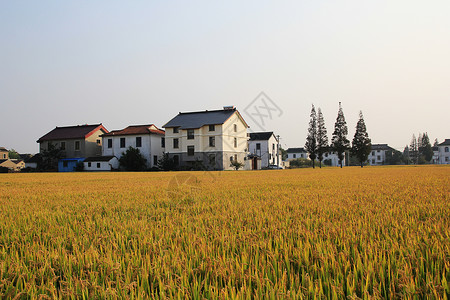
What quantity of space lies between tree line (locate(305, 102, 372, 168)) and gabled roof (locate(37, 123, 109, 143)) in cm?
3461

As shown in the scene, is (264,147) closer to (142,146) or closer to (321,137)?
(321,137)

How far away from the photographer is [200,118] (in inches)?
1930

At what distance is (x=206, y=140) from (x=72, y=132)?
→ 71.5ft

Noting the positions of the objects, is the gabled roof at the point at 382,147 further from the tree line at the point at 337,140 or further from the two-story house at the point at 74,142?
the two-story house at the point at 74,142

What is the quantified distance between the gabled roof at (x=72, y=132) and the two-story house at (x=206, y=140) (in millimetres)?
12427

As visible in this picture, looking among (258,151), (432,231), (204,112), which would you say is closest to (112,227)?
(432,231)

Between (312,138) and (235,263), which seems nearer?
(235,263)

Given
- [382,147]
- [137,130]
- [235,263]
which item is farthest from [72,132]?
[382,147]

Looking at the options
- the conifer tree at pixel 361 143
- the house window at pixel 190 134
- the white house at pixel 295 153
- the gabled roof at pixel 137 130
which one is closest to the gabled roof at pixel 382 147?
the white house at pixel 295 153

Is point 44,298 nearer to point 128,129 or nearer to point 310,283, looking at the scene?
point 310,283

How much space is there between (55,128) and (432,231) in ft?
195

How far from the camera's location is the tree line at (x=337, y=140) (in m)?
56.7

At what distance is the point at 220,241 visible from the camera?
292 cm

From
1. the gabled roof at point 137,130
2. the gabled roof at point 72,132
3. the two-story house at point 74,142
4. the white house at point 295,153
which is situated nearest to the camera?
the gabled roof at point 137,130
